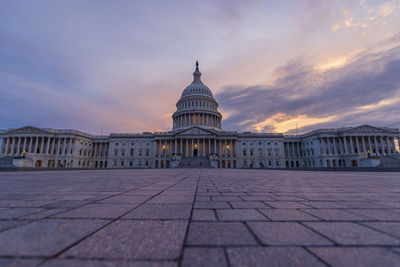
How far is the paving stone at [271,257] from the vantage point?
129 cm

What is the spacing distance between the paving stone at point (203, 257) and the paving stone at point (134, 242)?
0.33 feet

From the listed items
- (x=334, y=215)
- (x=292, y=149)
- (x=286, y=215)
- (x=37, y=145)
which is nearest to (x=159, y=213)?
(x=286, y=215)

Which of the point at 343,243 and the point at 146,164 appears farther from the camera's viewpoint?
the point at 146,164

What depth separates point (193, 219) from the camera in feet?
7.84

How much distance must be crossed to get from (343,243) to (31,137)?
8679 centimetres

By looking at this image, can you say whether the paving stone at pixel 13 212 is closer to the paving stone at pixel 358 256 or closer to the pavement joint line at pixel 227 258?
the pavement joint line at pixel 227 258

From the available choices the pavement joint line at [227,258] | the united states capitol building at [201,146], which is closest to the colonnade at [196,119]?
the united states capitol building at [201,146]

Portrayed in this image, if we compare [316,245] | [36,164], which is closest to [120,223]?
[316,245]

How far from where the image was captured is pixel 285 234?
6.05 ft

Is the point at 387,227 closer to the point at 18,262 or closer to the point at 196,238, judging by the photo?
the point at 196,238

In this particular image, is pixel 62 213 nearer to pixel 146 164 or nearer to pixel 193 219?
pixel 193 219

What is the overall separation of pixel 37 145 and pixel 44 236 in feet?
281

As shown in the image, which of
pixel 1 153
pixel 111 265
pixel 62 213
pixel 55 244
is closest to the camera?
pixel 111 265

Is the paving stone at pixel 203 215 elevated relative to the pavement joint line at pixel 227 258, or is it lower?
lower
